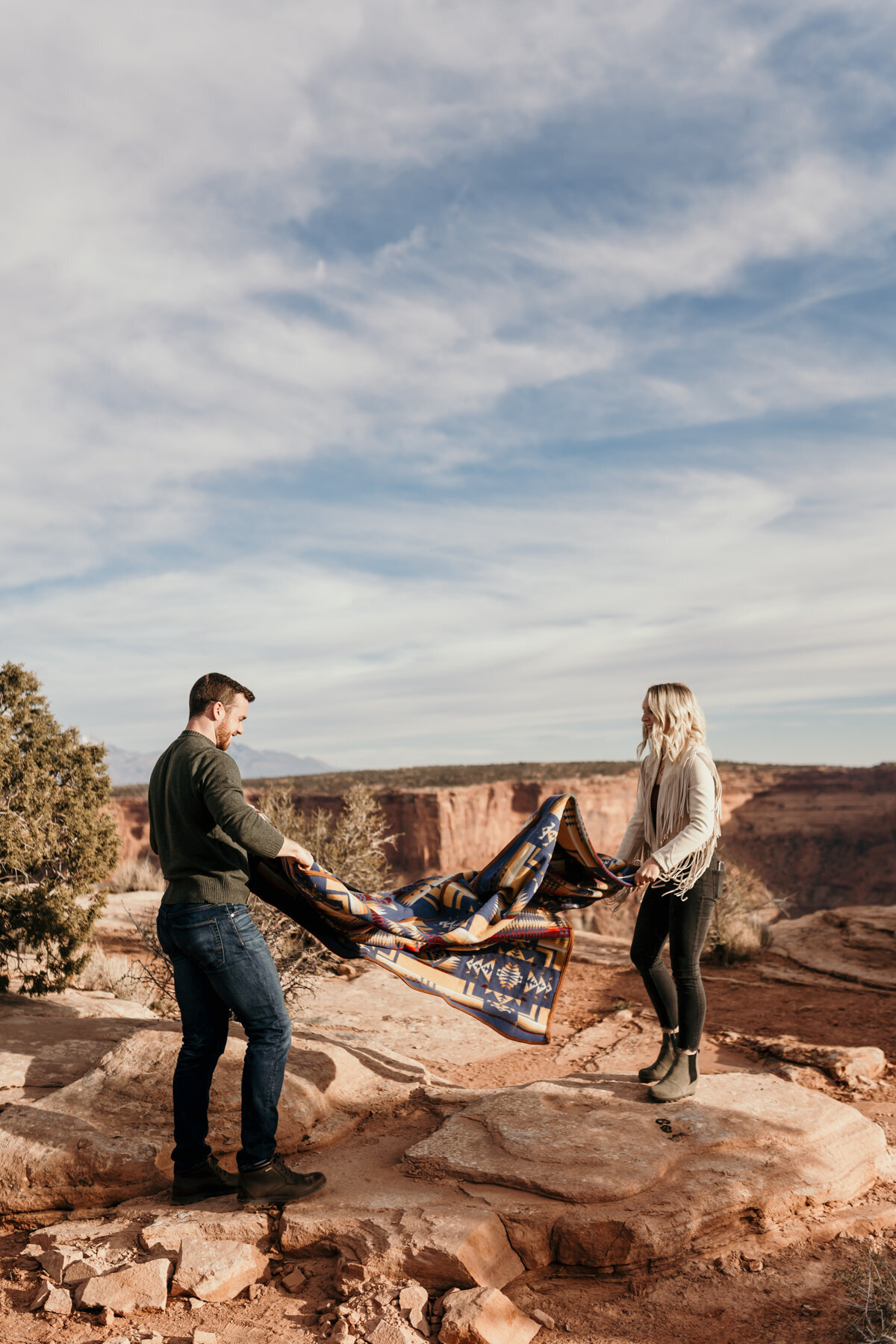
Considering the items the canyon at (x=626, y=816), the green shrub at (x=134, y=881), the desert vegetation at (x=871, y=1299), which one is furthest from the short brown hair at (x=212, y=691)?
the canyon at (x=626, y=816)

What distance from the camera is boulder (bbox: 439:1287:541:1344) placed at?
3.12 metres

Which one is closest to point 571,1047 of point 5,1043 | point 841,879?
point 5,1043

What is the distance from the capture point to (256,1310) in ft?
11.0

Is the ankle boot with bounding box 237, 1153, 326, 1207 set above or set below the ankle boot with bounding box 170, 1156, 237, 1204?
above

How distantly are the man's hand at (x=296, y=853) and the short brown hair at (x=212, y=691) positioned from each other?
69 centimetres

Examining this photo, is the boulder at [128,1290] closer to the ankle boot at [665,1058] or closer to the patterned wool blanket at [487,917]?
the patterned wool blanket at [487,917]

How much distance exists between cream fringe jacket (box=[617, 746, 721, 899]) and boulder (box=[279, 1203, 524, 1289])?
5.82 feet

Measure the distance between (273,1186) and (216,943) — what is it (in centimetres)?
113

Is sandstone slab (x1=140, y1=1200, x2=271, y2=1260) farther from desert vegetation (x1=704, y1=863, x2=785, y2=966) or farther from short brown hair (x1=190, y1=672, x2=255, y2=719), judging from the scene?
desert vegetation (x1=704, y1=863, x2=785, y2=966)

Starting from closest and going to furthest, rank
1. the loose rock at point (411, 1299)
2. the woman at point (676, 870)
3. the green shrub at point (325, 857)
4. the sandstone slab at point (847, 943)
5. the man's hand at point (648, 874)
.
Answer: the loose rock at point (411, 1299) < the man's hand at point (648, 874) < the woman at point (676, 870) < the green shrub at point (325, 857) < the sandstone slab at point (847, 943)

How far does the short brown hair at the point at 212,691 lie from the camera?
12.5 feet

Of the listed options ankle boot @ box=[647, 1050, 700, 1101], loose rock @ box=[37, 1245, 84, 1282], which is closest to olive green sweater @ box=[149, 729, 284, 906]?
loose rock @ box=[37, 1245, 84, 1282]

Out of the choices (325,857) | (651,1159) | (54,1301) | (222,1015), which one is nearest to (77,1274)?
(54,1301)

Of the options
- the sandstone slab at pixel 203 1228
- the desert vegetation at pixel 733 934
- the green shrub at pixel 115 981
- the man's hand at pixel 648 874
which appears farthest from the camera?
the desert vegetation at pixel 733 934
